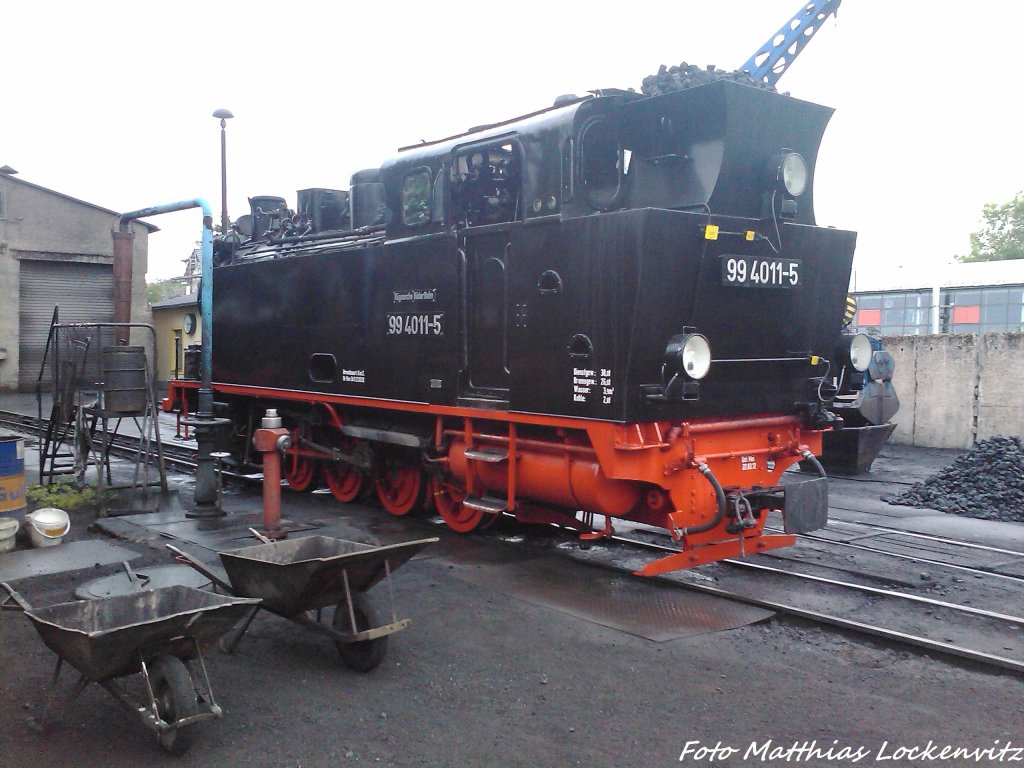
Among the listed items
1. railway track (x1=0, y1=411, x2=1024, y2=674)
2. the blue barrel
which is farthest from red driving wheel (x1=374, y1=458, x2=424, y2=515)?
the blue barrel

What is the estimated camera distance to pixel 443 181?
7.73 meters

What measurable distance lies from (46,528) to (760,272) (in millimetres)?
6301

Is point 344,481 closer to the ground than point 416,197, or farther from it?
closer to the ground

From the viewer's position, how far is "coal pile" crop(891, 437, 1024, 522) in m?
9.70

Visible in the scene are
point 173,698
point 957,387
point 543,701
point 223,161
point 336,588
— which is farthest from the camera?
point 223,161

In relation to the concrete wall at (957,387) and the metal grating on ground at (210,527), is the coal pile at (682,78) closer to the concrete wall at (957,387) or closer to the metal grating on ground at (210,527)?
the metal grating on ground at (210,527)

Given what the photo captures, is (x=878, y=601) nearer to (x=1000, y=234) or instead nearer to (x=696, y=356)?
(x=696, y=356)

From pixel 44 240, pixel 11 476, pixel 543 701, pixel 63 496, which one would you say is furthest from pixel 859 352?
pixel 44 240

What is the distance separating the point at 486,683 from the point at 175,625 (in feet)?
5.66

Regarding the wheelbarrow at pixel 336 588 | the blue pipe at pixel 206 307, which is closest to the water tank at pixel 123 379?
the blue pipe at pixel 206 307

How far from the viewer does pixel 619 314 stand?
6.04 metres

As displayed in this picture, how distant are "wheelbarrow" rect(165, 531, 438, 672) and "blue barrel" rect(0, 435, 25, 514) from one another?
128 inches

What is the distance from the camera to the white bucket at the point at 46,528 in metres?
7.48

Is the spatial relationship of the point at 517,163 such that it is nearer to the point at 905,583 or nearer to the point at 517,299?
the point at 517,299
